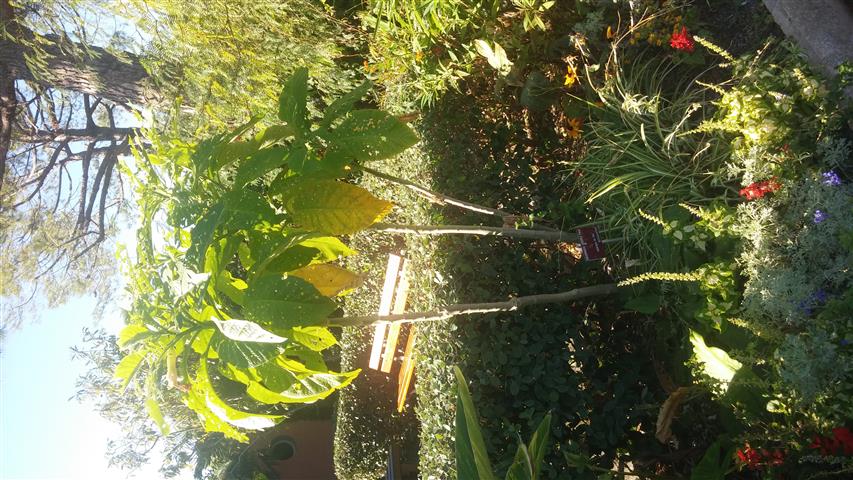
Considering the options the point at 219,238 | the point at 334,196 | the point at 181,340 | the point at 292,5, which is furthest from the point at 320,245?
the point at 292,5

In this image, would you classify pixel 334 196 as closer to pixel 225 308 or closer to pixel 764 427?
pixel 225 308

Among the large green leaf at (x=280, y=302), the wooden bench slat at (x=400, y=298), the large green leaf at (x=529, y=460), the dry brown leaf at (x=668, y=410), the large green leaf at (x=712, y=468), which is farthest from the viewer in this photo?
the wooden bench slat at (x=400, y=298)

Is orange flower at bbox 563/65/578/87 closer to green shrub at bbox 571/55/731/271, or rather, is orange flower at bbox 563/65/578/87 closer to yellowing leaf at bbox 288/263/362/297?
green shrub at bbox 571/55/731/271

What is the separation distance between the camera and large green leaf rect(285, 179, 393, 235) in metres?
1.80

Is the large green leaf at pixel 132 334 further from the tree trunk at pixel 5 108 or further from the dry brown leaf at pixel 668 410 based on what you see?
the tree trunk at pixel 5 108

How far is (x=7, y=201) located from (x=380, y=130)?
747 centimetres

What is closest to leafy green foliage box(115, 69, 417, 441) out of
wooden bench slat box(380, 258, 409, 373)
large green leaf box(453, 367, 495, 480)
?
large green leaf box(453, 367, 495, 480)

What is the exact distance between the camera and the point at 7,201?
24.1 feet

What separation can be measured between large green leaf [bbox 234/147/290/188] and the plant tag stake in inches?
57.9

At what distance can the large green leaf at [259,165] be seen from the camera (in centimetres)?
171

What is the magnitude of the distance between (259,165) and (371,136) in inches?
14.4

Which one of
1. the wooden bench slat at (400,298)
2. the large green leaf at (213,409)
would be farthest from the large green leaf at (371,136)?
the wooden bench slat at (400,298)

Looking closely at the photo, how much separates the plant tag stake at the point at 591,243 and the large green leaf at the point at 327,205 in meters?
1.22

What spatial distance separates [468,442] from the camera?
1930mm
